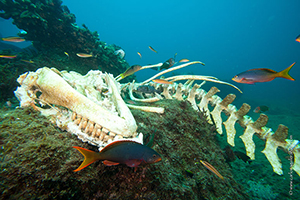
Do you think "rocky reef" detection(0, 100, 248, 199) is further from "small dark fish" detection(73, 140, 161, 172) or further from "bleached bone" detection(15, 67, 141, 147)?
"small dark fish" detection(73, 140, 161, 172)

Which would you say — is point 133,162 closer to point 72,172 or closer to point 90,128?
point 72,172

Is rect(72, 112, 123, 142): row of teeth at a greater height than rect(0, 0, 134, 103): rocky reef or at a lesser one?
lesser

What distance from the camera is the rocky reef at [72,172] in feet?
3.59

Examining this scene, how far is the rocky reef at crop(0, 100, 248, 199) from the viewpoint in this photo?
43.1 inches

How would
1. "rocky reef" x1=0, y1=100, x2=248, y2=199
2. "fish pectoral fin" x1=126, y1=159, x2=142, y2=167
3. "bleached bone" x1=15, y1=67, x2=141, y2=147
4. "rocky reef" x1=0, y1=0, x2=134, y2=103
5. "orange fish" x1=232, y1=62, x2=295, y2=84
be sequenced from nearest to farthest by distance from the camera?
"rocky reef" x1=0, y1=100, x2=248, y2=199
"fish pectoral fin" x1=126, y1=159, x2=142, y2=167
"bleached bone" x1=15, y1=67, x2=141, y2=147
"orange fish" x1=232, y1=62, x2=295, y2=84
"rocky reef" x1=0, y1=0, x2=134, y2=103

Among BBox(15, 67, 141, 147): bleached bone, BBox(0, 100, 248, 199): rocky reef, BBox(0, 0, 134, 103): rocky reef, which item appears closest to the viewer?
BBox(0, 100, 248, 199): rocky reef

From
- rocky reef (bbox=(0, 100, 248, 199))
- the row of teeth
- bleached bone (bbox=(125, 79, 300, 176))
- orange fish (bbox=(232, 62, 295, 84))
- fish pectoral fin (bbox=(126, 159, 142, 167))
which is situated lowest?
rocky reef (bbox=(0, 100, 248, 199))

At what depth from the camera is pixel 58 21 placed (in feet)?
21.4

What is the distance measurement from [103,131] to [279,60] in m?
161

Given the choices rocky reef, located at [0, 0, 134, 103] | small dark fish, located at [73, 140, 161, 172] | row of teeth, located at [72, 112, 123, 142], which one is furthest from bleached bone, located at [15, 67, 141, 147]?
rocky reef, located at [0, 0, 134, 103]

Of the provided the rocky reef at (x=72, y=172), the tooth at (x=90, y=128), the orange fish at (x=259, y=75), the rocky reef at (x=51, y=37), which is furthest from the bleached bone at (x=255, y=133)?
the rocky reef at (x=51, y=37)

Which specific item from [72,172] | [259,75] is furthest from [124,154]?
[259,75]

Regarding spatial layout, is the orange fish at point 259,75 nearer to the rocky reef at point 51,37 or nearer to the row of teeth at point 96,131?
the row of teeth at point 96,131

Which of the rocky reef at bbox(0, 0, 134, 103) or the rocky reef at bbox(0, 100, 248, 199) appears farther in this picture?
the rocky reef at bbox(0, 0, 134, 103)
